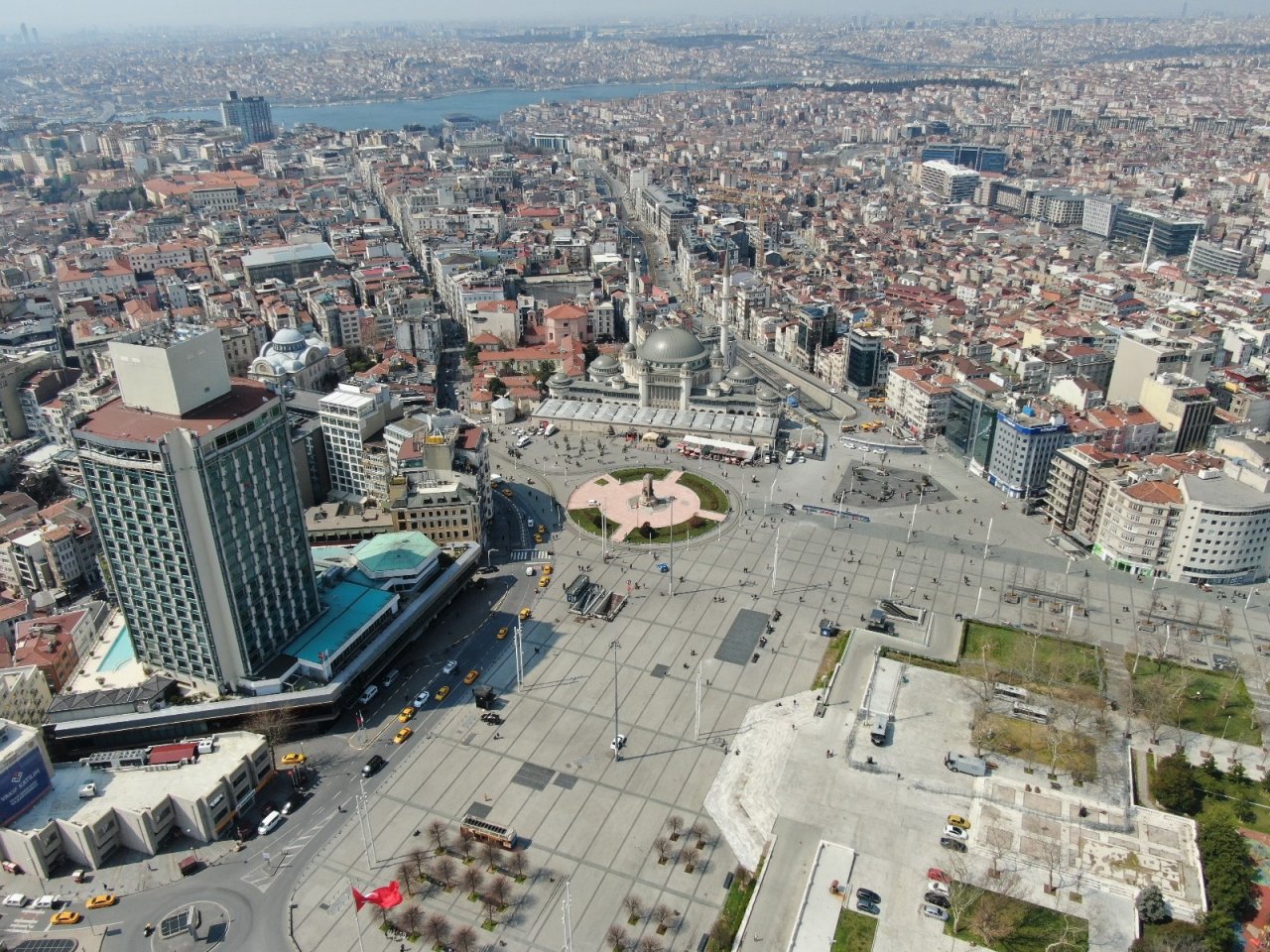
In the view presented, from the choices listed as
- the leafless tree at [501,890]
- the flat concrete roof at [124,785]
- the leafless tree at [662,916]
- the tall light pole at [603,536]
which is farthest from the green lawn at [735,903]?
the tall light pole at [603,536]

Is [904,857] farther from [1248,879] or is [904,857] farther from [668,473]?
[668,473]

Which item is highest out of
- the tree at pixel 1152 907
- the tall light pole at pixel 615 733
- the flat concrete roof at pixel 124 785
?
the flat concrete roof at pixel 124 785

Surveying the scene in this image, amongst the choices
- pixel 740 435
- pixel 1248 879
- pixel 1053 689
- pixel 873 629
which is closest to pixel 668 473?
pixel 740 435

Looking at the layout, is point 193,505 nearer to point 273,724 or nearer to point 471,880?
point 273,724

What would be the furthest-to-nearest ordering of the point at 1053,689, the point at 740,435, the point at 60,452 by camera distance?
the point at 740,435 → the point at 60,452 → the point at 1053,689

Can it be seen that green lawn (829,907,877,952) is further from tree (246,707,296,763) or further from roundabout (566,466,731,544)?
roundabout (566,466,731,544)

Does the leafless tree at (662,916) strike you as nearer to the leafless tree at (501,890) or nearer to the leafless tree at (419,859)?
the leafless tree at (501,890)
